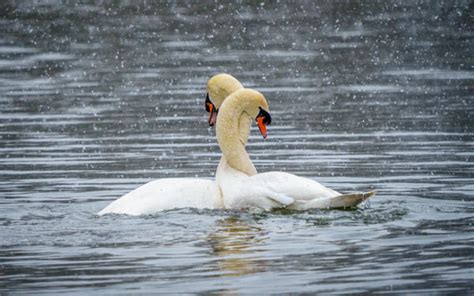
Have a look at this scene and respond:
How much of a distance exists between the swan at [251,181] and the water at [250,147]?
0.57 ft

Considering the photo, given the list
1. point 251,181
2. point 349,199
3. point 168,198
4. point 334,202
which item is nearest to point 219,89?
point 251,181

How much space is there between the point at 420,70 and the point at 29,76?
267 inches

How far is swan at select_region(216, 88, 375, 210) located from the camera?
1244 centimetres

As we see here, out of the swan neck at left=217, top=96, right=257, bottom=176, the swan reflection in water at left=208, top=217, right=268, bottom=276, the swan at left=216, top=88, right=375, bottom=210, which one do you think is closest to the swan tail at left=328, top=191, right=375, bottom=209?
the swan at left=216, top=88, right=375, bottom=210

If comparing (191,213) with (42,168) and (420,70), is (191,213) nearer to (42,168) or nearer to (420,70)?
(42,168)

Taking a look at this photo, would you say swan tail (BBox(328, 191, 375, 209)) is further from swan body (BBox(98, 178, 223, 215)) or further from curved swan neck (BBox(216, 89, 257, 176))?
curved swan neck (BBox(216, 89, 257, 176))

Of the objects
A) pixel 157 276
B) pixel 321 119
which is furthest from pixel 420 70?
pixel 157 276

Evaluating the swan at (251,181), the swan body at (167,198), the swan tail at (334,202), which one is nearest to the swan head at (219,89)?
the swan at (251,181)

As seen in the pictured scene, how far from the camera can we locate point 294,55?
27188mm

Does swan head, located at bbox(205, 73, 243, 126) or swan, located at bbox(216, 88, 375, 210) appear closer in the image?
swan, located at bbox(216, 88, 375, 210)

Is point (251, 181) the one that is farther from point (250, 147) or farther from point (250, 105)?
point (250, 147)

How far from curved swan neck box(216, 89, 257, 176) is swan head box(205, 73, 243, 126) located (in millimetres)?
479

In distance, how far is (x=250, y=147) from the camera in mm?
17547

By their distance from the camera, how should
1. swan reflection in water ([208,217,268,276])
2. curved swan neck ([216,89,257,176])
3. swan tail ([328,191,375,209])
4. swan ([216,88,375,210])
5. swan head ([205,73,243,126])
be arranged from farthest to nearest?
1. swan head ([205,73,243,126])
2. curved swan neck ([216,89,257,176])
3. swan ([216,88,375,210])
4. swan tail ([328,191,375,209])
5. swan reflection in water ([208,217,268,276])
